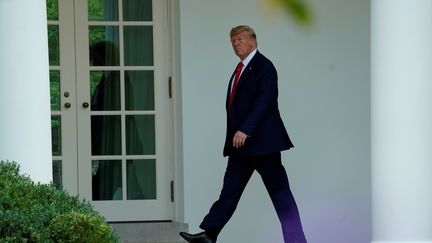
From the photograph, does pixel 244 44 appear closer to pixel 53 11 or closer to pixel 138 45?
pixel 138 45

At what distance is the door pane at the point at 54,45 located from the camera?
768cm

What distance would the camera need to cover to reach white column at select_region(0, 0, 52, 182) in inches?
205

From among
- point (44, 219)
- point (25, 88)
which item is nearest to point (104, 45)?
point (25, 88)

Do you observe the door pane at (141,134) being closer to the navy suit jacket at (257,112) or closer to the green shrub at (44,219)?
the navy suit jacket at (257,112)

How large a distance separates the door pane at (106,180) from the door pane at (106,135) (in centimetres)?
10

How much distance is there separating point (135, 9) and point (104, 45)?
1.34 feet

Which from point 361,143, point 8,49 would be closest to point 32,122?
point 8,49

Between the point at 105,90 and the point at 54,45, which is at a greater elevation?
the point at 54,45

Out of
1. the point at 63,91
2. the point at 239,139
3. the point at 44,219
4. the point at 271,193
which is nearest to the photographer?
the point at 44,219

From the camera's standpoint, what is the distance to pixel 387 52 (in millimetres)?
5258

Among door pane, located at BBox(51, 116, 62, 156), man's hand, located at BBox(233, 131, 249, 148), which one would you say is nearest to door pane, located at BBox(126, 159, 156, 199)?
door pane, located at BBox(51, 116, 62, 156)

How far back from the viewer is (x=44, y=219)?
4.04 metres

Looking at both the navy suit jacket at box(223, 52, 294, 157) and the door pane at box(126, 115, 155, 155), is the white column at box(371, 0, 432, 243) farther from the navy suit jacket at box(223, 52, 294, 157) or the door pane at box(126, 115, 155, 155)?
the door pane at box(126, 115, 155, 155)

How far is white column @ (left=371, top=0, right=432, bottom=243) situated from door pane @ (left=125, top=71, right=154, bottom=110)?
2798mm
